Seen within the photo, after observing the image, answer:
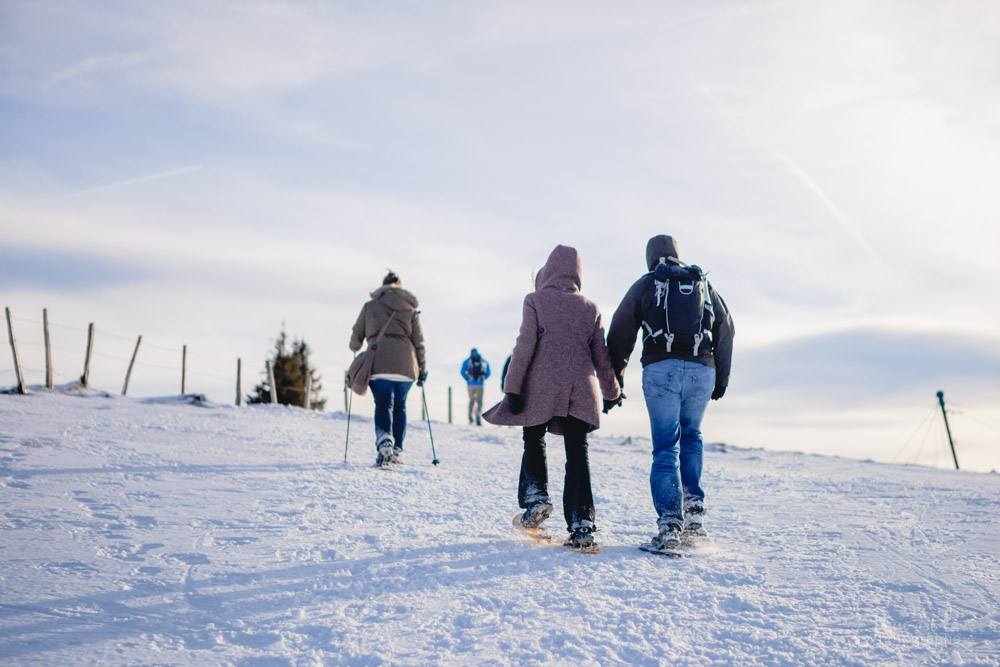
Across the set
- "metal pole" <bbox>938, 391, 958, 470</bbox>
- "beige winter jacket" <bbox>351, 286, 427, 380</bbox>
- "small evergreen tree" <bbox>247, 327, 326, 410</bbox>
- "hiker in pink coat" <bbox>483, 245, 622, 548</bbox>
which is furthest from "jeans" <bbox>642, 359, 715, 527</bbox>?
"small evergreen tree" <bbox>247, 327, 326, 410</bbox>

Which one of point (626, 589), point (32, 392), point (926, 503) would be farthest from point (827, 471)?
point (32, 392)

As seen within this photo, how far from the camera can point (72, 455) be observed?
7477mm

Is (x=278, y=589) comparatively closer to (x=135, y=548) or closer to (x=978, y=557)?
(x=135, y=548)

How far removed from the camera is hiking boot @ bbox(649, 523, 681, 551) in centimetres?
456

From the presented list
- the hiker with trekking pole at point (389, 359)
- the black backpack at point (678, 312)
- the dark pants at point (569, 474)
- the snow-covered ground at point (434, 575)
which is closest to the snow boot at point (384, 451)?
the hiker with trekking pole at point (389, 359)

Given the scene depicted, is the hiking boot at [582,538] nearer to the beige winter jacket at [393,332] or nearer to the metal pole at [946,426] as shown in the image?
the beige winter jacket at [393,332]

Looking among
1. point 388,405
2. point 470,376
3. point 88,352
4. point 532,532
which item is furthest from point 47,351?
point 532,532

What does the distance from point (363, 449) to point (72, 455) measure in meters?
3.67

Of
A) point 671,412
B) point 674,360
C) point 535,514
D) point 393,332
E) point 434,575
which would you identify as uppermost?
point 393,332

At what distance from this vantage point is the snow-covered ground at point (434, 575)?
3074 mm

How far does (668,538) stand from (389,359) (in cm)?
449

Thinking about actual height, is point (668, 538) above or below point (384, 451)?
below

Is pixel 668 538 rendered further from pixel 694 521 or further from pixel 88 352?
pixel 88 352

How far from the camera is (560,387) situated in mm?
4770
